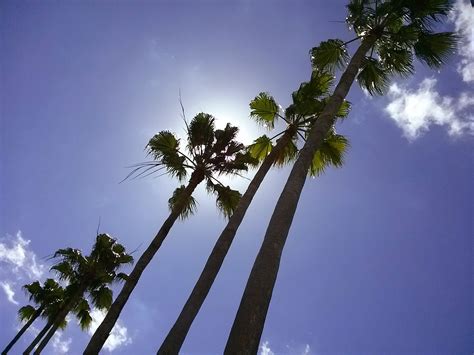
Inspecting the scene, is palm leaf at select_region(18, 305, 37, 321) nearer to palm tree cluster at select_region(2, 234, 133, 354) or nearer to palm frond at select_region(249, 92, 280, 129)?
palm tree cluster at select_region(2, 234, 133, 354)

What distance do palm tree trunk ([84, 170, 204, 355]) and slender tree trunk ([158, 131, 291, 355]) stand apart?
12.3 ft

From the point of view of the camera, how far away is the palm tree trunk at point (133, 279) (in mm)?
9923

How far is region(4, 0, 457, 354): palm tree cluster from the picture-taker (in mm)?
4945

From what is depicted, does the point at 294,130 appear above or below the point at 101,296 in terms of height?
above

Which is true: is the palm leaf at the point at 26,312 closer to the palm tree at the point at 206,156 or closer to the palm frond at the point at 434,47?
the palm tree at the point at 206,156

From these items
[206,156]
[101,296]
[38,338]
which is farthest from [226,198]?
[38,338]

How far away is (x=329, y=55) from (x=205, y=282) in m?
8.70

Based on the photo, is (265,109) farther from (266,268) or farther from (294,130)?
(266,268)

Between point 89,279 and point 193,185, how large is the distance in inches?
393

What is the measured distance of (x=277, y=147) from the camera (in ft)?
38.9

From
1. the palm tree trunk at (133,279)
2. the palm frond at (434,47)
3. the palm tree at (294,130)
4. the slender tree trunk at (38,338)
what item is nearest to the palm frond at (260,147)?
the palm tree at (294,130)

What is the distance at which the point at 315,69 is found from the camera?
1293 centimetres

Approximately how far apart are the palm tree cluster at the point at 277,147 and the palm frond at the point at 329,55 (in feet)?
0.11

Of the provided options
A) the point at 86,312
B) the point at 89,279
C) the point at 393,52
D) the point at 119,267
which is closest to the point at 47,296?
the point at 86,312
